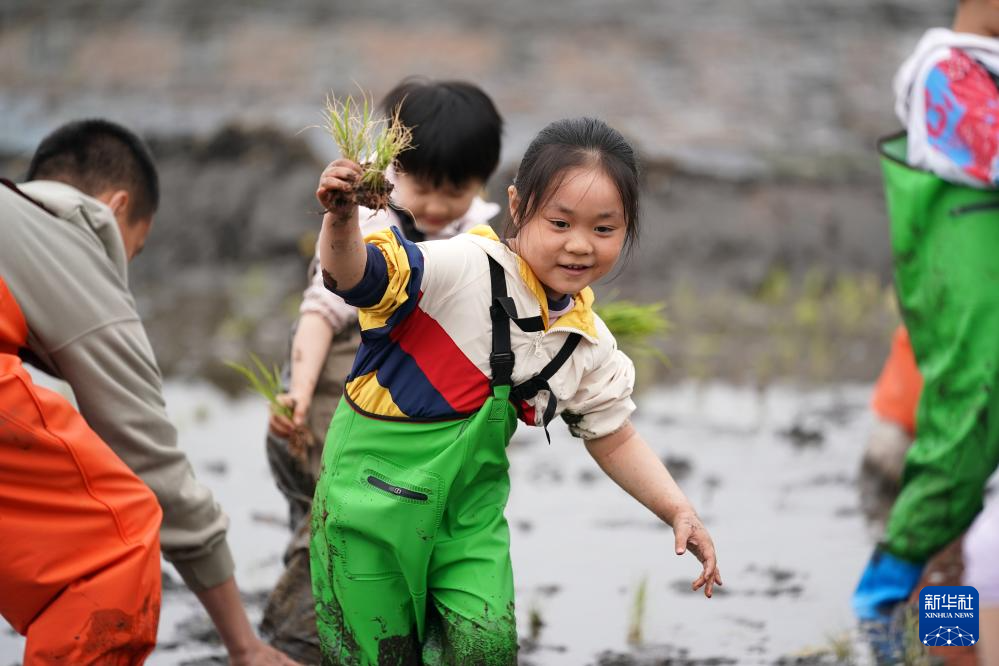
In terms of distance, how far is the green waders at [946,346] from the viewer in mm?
3705

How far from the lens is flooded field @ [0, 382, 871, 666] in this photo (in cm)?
388

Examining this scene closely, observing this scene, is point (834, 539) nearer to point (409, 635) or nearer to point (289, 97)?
point (409, 635)

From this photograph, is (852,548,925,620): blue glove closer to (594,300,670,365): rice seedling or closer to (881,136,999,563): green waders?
(881,136,999,563): green waders

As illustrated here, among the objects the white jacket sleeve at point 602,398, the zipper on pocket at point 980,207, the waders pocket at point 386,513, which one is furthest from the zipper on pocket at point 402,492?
the zipper on pocket at point 980,207

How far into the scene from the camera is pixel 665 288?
8.70 meters

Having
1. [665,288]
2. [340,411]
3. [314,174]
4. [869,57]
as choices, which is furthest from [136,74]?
[340,411]

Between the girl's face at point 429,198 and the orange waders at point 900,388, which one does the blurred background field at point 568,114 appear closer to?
the orange waders at point 900,388

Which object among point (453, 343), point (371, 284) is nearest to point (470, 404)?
point (453, 343)

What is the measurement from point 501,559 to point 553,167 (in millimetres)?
788

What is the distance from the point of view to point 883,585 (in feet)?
13.0

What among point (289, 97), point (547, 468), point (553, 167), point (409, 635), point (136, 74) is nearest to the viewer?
point (553, 167)

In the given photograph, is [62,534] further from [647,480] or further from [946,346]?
[946,346]

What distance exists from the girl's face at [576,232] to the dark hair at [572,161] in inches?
0.6

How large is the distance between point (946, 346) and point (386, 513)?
6.26 feet
